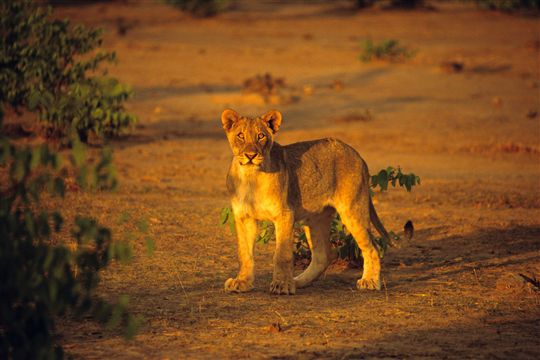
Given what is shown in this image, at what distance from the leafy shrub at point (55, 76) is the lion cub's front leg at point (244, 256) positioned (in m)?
5.94

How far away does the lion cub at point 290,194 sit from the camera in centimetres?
706

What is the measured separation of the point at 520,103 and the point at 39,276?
1565 cm

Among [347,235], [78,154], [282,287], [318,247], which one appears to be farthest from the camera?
[347,235]

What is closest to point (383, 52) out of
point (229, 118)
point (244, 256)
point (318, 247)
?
Result: point (318, 247)

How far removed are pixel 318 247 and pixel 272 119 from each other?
1176 millimetres

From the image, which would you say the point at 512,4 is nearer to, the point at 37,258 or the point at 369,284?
the point at 369,284

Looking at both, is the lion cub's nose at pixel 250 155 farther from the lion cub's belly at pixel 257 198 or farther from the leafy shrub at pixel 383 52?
the leafy shrub at pixel 383 52

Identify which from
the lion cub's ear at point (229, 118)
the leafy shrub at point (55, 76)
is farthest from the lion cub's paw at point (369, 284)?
the leafy shrub at point (55, 76)

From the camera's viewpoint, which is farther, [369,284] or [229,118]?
[369,284]

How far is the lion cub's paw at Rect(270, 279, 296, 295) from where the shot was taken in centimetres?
710

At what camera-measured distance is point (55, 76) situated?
13.7 m

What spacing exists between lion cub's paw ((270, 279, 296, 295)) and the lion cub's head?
0.91 meters

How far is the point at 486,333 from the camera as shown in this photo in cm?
621

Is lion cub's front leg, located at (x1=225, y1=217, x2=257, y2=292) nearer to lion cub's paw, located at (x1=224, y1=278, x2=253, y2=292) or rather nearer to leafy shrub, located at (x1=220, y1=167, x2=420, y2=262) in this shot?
lion cub's paw, located at (x1=224, y1=278, x2=253, y2=292)
